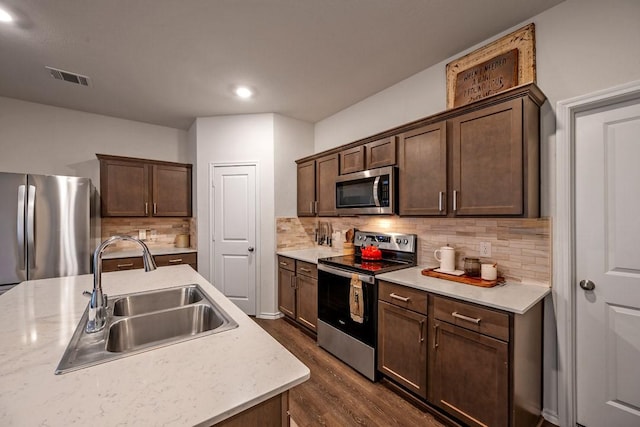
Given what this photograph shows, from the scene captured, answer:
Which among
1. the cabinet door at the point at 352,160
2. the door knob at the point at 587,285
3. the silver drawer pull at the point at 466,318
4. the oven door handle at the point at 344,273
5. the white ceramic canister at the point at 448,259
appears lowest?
the silver drawer pull at the point at 466,318

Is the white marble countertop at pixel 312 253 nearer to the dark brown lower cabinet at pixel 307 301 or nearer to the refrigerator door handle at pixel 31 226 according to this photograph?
the dark brown lower cabinet at pixel 307 301

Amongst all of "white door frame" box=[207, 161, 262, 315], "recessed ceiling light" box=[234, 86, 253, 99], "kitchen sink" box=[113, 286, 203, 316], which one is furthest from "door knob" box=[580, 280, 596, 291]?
"recessed ceiling light" box=[234, 86, 253, 99]

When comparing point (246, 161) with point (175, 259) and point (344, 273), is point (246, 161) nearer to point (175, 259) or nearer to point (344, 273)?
point (175, 259)

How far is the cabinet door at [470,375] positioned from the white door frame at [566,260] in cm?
62

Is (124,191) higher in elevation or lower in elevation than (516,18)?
lower

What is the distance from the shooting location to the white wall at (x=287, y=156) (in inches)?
151

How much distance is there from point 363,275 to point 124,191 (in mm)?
3422

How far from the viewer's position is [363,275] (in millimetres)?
2350

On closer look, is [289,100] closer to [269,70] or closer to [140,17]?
[269,70]

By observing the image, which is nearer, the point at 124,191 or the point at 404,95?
the point at 404,95

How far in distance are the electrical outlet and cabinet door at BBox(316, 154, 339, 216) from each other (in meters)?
1.54

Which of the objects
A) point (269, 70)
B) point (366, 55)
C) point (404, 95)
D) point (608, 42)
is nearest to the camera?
point (608, 42)

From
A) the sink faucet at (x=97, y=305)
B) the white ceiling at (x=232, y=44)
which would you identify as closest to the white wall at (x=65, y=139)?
the white ceiling at (x=232, y=44)

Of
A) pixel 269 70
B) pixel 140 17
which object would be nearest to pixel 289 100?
pixel 269 70
